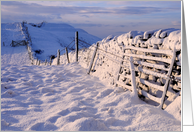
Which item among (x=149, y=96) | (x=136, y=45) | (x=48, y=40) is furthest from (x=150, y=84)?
(x=48, y=40)

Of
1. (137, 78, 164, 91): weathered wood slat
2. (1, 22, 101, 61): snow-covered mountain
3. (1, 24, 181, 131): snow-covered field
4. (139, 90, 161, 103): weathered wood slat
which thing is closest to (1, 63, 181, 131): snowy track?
(1, 24, 181, 131): snow-covered field

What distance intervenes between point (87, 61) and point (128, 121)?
4.78 m

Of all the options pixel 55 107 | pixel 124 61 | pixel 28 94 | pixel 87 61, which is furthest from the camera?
pixel 87 61

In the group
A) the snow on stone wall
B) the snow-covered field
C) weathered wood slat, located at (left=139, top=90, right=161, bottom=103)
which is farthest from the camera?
weathered wood slat, located at (left=139, top=90, right=161, bottom=103)

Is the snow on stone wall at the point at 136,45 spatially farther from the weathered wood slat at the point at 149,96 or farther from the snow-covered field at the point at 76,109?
the snow-covered field at the point at 76,109

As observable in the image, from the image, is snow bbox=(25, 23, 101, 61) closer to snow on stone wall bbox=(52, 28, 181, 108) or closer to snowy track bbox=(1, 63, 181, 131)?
snow on stone wall bbox=(52, 28, 181, 108)

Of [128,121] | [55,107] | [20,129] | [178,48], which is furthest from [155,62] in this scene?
[20,129]

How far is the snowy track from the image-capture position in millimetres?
2836

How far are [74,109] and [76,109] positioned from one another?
0.04m

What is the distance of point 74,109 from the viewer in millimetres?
3465

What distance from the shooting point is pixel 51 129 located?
108 inches

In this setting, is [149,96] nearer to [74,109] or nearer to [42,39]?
[74,109]

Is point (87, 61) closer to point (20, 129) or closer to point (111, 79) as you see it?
point (111, 79)

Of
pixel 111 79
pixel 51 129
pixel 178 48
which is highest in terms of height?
pixel 178 48
